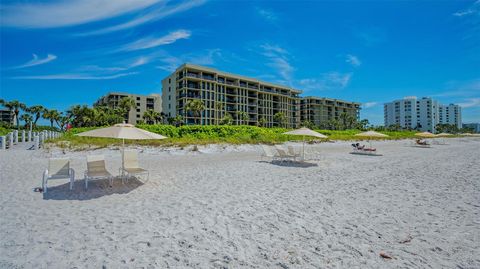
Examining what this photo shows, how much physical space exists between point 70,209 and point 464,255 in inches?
A: 272

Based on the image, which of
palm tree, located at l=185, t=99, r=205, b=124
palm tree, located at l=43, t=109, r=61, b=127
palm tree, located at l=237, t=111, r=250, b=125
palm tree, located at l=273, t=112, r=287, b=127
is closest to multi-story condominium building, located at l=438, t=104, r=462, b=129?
palm tree, located at l=273, t=112, r=287, b=127

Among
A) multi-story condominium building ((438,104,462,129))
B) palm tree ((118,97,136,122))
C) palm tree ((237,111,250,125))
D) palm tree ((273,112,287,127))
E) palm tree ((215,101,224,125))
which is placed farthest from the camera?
multi-story condominium building ((438,104,462,129))

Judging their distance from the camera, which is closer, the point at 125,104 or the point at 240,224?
the point at 240,224

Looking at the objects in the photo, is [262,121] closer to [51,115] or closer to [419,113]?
[51,115]

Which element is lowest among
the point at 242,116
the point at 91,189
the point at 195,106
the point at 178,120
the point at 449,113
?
the point at 91,189

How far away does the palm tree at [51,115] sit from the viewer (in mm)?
70812

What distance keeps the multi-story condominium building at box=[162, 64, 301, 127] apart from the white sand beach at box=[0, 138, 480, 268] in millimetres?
48041

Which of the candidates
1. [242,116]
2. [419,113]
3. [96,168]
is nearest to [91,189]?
[96,168]

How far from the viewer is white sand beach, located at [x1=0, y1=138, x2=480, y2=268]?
3.47 m

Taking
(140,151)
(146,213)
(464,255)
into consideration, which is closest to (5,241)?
(146,213)

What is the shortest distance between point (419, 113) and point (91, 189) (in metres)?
160

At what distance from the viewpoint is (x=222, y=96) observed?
6334cm

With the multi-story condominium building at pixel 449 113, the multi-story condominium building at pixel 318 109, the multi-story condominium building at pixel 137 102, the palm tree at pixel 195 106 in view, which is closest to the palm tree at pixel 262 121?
the palm tree at pixel 195 106

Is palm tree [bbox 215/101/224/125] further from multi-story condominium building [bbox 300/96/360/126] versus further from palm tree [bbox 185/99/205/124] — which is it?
multi-story condominium building [bbox 300/96/360/126]
